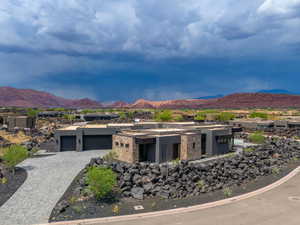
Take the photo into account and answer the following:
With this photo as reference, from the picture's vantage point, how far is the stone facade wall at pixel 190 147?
30766 millimetres

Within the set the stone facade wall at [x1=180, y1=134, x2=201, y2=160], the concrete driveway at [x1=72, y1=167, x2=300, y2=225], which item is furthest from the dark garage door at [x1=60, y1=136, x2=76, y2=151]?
the concrete driveway at [x1=72, y1=167, x2=300, y2=225]

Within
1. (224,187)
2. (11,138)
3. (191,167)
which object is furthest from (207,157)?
(11,138)

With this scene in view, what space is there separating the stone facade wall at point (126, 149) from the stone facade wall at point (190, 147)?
6.32 m

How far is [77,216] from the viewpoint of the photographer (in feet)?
50.4

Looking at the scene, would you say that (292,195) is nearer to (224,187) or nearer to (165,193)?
(224,187)

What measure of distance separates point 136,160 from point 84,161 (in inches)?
270

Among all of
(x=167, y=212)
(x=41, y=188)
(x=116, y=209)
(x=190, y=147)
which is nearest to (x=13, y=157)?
(x=41, y=188)

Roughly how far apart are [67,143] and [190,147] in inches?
767

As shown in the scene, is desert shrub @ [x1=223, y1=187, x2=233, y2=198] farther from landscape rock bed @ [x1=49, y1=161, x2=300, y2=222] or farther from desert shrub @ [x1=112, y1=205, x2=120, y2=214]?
desert shrub @ [x1=112, y1=205, x2=120, y2=214]

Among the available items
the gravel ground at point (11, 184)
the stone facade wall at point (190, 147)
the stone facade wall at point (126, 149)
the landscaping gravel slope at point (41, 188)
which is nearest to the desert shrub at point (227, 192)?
the stone facade wall at point (190, 147)

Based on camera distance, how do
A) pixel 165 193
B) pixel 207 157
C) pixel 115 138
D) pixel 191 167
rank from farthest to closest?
pixel 207 157 → pixel 115 138 → pixel 191 167 → pixel 165 193

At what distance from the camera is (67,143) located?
37.6m

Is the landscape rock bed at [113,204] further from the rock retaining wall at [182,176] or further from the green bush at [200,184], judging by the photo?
the green bush at [200,184]

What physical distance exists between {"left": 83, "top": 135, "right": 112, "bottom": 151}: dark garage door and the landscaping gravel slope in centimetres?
484
